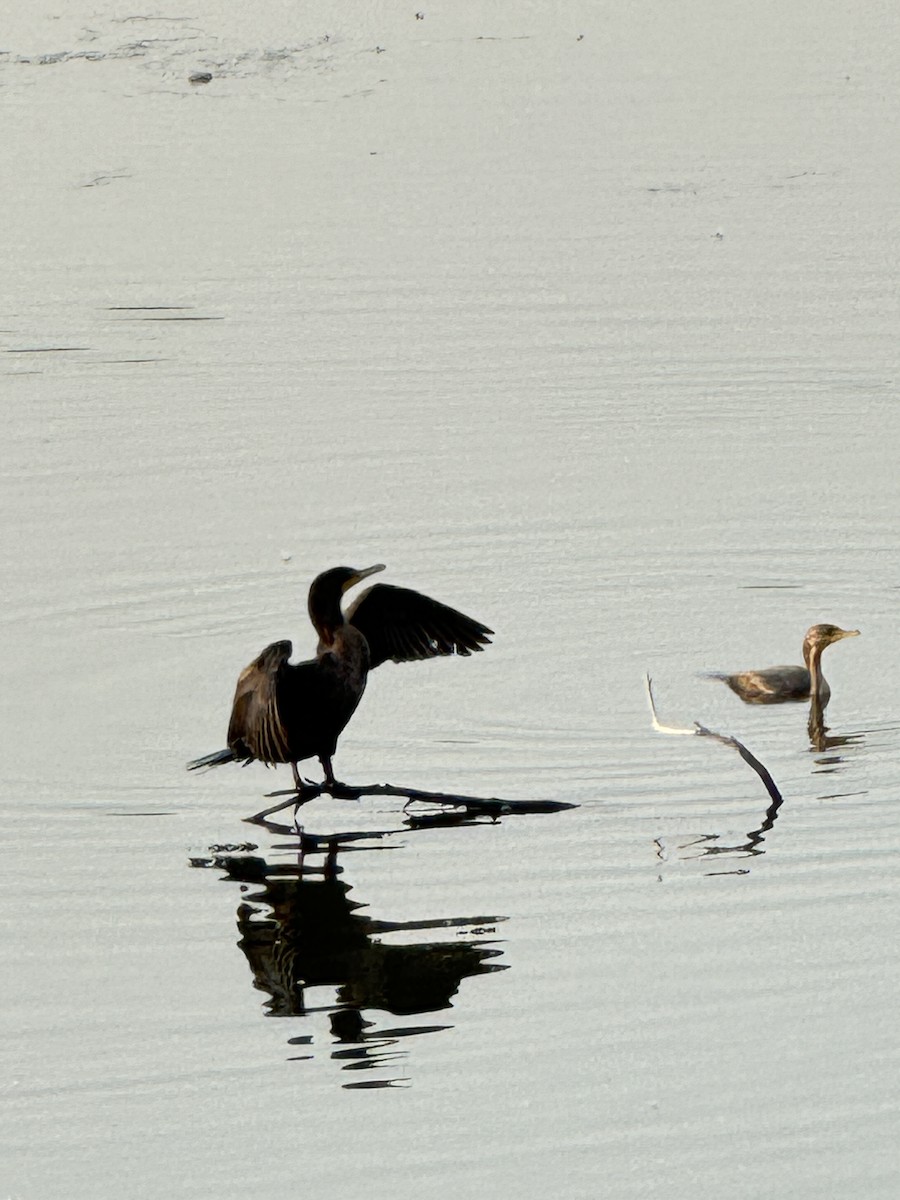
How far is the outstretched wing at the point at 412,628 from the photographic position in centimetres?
797

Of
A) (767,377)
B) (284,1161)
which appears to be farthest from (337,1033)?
(767,377)

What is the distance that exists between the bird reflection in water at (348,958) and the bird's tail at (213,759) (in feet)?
2.22

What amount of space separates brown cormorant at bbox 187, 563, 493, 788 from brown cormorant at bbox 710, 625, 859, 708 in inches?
55.8

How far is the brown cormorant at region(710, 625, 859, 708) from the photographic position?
338 inches

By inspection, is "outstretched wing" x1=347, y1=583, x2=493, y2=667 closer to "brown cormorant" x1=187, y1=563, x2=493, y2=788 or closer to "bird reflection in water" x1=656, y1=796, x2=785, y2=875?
"brown cormorant" x1=187, y1=563, x2=493, y2=788

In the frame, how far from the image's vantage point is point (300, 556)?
32.0 feet

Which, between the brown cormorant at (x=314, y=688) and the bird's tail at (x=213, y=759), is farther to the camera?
the bird's tail at (x=213, y=759)

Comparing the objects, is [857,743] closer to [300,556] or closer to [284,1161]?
[300,556]

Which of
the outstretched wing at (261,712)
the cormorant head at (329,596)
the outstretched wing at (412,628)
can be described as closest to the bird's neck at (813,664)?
the outstretched wing at (412,628)

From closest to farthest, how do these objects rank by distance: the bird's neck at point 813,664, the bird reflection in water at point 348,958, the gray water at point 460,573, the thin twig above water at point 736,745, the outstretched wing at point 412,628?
1. the gray water at point 460,573
2. the bird reflection in water at point 348,958
3. the thin twig above water at point 736,745
4. the outstretched wing at point 412,628
5. the bird's neck at point 813,664

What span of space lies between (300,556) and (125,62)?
714 centimetres

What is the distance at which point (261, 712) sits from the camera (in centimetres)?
732

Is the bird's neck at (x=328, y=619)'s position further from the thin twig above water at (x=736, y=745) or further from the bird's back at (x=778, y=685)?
the bird's back at (x=778, y=685)

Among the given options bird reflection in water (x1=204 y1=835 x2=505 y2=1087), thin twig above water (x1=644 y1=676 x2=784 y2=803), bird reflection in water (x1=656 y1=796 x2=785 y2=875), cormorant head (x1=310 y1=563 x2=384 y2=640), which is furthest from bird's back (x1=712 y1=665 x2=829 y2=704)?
bird reflection in water (x1=204 y1=835 x2=505 y2=1087)
